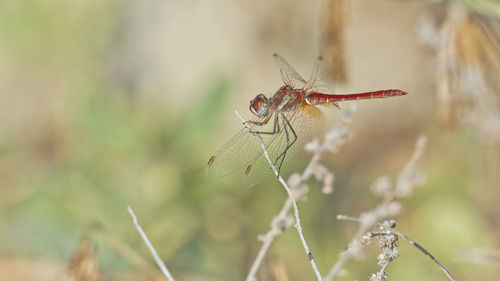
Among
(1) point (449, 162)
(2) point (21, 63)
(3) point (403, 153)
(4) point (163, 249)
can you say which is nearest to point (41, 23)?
(2) point (21, 63)

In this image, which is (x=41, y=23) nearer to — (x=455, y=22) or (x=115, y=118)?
(x=115, y=118)

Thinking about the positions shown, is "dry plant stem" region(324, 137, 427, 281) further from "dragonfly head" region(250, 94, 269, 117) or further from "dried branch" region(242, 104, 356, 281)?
"dragonfly head" region(250, 94, 269, 117)

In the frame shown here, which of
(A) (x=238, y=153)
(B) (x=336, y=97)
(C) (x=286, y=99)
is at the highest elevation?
(B) (x=336, y=97)

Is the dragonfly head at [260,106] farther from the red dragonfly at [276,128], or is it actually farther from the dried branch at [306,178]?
the dried branch at [306,178]

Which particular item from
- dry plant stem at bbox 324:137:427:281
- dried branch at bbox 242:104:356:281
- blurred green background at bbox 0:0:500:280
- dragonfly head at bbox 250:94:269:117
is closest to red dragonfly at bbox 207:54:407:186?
dragonfly head at bbox 250:94:269:117

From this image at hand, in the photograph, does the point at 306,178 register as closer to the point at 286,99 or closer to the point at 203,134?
the point at 286,99

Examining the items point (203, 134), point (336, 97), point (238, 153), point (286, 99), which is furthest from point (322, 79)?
point (203, 134)

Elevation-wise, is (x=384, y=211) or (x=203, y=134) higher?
(x=203, y=134)

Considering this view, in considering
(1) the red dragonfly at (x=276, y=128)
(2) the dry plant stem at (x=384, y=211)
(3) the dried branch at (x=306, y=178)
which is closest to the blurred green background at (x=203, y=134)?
(1) the red dragonfly at (x=276, y=128)
